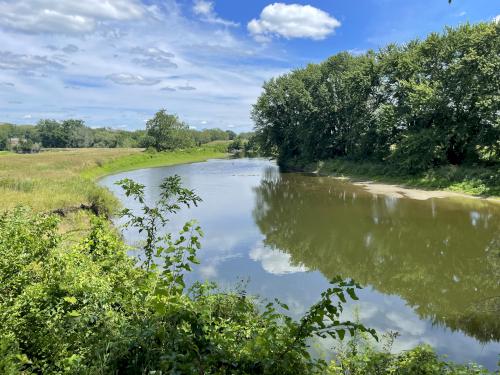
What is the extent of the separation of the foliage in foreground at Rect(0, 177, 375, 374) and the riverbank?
85.4 feet

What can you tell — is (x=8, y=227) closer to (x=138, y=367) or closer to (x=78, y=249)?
(x=78, y=249)

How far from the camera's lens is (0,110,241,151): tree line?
3851 inches

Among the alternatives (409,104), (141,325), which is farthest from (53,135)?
(141,325)

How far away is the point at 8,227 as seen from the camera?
746 centimetres

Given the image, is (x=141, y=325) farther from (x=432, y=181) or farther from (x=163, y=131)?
(x=163, y=131)

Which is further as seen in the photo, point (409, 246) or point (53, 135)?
point (53, 135)

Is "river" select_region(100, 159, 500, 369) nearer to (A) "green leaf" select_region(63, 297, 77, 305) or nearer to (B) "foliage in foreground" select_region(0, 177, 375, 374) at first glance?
(B) "foliage in foreground" select_region(0, 177, 375, 374)

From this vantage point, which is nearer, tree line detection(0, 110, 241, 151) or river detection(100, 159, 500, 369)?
river detection(100, 159, 500, 369)

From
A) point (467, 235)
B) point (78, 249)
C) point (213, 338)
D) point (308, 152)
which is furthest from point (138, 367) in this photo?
point (308, 152)

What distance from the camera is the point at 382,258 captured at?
15.0 metres

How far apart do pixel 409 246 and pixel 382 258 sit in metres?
2.28

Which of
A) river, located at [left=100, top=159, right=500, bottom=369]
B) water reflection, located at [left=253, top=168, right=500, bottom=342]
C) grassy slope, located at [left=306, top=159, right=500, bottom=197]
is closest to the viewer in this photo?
river, located at [left=100, top=159, right=500, bottom=369]

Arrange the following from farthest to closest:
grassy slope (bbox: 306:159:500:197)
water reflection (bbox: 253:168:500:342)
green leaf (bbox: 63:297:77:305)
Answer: grassy slope (bbox: 306:159:500:197)
water reflection (bbox: 253:168:500:342)
green leaf (bbox: 63:297:77:305)

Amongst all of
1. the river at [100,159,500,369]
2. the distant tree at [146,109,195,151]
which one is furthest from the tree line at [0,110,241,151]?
the river at [100,159,500,369]
